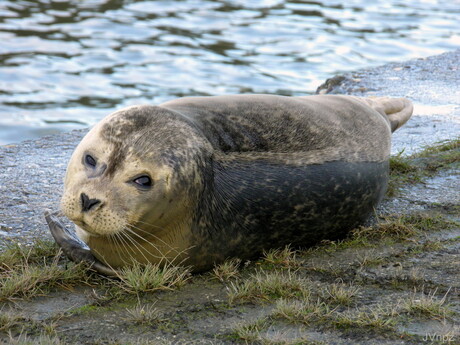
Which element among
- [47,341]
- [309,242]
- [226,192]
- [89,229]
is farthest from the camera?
[309,242]

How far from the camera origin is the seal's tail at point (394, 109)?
7.06 m

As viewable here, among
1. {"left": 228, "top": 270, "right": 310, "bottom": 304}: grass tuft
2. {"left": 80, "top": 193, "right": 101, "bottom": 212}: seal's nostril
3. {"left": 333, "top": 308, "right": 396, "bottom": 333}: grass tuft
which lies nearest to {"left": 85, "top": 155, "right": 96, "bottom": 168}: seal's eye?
{"left": 80, "top": 193, "right": 101, "bottom": 212}: seal's nostril

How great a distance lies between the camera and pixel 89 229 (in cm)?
443

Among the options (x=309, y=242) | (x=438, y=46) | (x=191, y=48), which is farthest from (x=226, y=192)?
(x=438, y=46)

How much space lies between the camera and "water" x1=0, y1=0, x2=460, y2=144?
1165cm

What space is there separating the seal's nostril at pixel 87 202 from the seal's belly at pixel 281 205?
2.32 ft

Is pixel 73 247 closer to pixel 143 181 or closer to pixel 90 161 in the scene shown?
→ pixel 90 161

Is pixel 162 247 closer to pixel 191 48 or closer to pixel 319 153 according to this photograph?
pixel 319 153

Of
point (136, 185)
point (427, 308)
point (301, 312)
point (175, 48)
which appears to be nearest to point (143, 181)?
point (136, 185)

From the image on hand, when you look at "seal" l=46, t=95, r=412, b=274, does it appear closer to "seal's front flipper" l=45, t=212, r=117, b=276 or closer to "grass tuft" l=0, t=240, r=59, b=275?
"seal's front flipper" l=45, t=212, r=117, b=276

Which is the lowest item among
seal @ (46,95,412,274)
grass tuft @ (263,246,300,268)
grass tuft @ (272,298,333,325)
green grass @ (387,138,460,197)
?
green grass @ (387,138,460,197)

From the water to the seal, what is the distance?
550 centimetres

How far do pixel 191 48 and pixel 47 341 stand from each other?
1071 cm

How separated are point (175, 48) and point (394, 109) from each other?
725 centimetres
